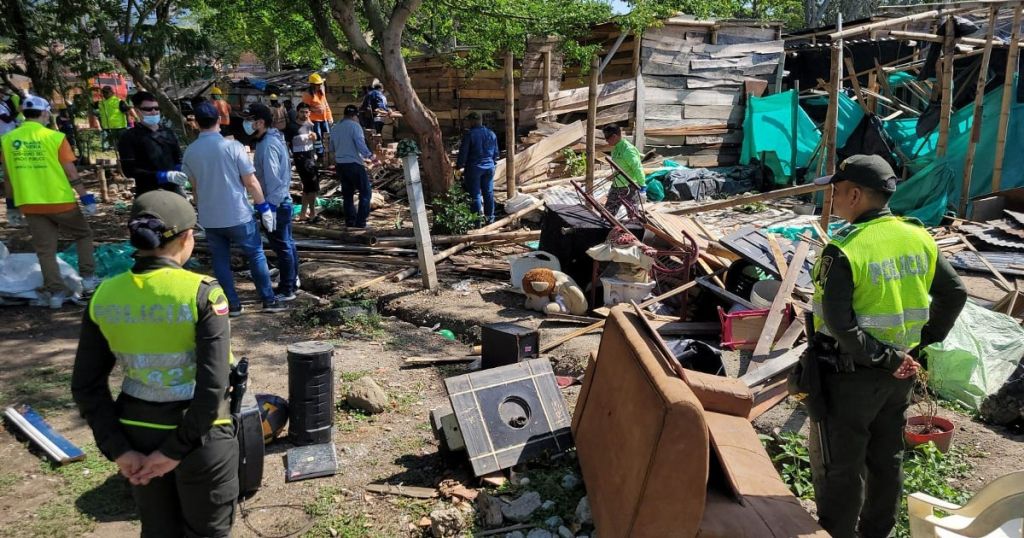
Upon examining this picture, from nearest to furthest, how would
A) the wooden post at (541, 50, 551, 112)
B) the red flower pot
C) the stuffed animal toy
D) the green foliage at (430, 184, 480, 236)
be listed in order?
the red flower pot, the stuffed animal toy, the green foliage at (430, 184, 480, 236), the wooden post at (541, 50, 551, 112)

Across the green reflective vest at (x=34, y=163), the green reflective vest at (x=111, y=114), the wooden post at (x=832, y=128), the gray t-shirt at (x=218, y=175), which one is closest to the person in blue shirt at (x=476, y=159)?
the gray t-shirt at (x=218, y=175)

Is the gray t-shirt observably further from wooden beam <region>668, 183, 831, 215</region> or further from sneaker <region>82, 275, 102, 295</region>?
wooden beam <region>668, 183, 831, 215</region>

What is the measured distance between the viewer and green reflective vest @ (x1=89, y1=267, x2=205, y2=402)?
262 centimetres

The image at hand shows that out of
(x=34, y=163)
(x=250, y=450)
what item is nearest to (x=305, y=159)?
(x=34, y=163)

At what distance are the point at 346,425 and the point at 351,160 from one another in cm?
628

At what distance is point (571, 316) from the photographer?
7414mm

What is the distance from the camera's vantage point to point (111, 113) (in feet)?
58.5

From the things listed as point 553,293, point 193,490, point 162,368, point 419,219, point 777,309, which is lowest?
point 553,293

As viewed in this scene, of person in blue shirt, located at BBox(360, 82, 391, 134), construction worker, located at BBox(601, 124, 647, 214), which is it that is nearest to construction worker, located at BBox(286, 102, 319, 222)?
person in blue shirt, located at BBox(360, 82, 391, 134)

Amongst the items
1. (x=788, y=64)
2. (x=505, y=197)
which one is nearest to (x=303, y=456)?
(x=505, y=197)

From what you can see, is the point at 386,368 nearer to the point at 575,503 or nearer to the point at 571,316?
the point at 571,316

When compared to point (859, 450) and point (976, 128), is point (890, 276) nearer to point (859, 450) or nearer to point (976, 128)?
point (859, 450)

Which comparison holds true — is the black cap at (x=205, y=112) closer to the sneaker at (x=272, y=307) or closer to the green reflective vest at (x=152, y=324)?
the sneaker at (x=272, y=307)

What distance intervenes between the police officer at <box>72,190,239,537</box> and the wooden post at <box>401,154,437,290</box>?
5.19 metres
